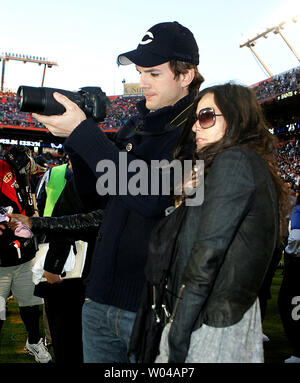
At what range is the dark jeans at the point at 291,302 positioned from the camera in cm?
430

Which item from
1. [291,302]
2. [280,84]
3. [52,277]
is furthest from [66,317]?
[280,84]

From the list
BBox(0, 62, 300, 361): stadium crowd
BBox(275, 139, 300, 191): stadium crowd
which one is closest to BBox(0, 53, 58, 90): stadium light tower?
BBox(0, 62, 300, 361): stadium crowd

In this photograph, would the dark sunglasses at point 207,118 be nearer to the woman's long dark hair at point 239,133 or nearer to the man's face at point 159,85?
the woman's long dark hair at point 239,133

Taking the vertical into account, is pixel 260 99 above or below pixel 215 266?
above

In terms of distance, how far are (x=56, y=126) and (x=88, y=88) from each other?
0.20 m

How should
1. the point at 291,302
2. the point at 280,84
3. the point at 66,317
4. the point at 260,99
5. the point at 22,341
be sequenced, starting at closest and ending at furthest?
1. the point at 66,317
2. the point at 291,302
3. the point at 22,341
4. the point at 280,84
5. the point at 260,99

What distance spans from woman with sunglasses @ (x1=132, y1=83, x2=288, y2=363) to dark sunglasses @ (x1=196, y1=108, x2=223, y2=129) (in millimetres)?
111

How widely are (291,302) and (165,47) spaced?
3525 mm

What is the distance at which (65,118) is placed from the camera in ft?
5.03

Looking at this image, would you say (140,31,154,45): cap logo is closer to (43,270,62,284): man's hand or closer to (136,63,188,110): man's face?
(136,63,188,110): man's face

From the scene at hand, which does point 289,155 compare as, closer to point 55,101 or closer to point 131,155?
point 131,155

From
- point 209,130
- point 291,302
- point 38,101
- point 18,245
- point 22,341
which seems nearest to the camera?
point 38,101

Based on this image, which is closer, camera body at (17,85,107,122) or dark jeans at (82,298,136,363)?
camera body at (17,85,107,122)

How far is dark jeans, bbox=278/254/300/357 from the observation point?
430cm
